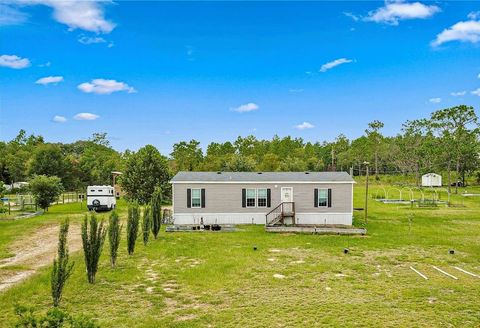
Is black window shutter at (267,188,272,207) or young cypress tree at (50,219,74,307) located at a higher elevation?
black window shutter at (267,188,272,207)

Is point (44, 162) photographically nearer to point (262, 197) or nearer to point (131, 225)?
point (262, 197)

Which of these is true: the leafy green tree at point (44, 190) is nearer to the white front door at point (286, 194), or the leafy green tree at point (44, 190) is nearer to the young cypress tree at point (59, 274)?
the white front door at point (286, 194)

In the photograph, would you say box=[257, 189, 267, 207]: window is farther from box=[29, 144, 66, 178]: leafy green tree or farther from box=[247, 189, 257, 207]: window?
box=[29, 144, 66, 178]: leafy green tree

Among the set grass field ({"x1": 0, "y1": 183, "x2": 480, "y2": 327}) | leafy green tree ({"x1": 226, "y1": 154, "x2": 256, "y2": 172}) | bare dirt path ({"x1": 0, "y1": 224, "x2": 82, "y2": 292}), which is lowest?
grass field ({"x1": 0, "y1": 183, "x2": 480, "y2": 327})

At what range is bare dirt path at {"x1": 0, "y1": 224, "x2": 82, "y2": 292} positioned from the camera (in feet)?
38.9

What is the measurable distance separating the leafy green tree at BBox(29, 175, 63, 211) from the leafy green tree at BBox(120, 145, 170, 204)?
18.7ft

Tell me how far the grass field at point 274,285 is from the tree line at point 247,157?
1613 cm

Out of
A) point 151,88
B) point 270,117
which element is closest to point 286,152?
point 270,117

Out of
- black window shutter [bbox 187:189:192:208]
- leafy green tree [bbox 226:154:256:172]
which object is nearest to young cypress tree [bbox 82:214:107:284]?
black window shutter [bbox 187:189:192:208]

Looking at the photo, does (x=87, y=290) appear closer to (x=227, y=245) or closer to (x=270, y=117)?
(x=227, y=245)

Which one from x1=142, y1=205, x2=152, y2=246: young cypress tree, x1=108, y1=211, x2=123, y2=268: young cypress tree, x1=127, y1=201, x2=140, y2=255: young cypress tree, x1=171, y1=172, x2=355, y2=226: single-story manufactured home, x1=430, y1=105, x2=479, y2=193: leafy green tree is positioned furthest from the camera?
x1=430, y1=105, x2=479, y2=193: leafy green tree

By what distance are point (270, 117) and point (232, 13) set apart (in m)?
38.2

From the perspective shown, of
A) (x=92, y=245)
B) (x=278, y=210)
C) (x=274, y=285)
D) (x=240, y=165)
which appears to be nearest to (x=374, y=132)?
(x=240, y=165)

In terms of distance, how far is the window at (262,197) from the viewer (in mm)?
22859
